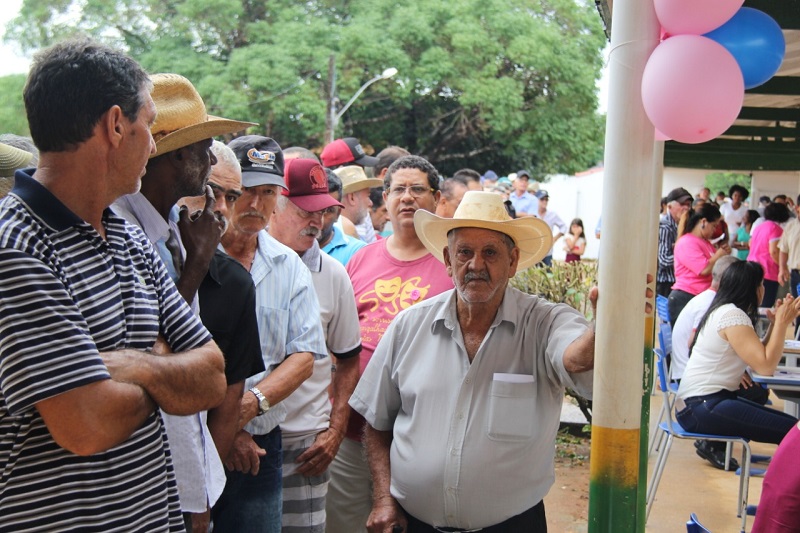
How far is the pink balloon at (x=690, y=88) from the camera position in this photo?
2760 mm

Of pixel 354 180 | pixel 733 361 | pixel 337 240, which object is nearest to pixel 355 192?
pixel 354 180

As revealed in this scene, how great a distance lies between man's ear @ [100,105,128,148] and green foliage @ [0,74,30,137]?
24.8 m

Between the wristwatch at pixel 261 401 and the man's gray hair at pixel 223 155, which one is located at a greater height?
the man's gray hair at pixel 223 155

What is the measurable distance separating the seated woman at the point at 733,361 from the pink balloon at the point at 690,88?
3.22 m

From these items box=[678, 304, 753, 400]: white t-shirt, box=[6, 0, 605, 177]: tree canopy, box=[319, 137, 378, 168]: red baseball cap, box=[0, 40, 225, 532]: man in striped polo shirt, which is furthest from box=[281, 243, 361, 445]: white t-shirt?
box=[6, 0, 605, 177]: tree canopy

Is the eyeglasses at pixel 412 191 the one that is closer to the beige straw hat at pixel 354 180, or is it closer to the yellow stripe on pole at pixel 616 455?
the beige straw hat at pixel 354 180

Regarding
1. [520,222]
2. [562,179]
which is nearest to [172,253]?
[520,222]

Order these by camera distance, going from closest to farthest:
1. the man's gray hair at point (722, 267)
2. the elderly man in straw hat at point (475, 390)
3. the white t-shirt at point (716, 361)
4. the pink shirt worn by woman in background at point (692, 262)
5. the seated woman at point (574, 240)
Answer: the elderly man in straw hat at point (475, 390) < the white t-shirt at point (716, 361) < the man's gray hair at point (722, 267) < the pink shirt worn by woman in background at point (692, 262) < the seated woman at point (574, 240)

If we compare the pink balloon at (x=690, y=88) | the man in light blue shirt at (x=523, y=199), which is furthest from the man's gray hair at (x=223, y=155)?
the man in light blue shirt at (x=523, y=199)

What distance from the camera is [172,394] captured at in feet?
6.57

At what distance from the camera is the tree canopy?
1078 inches

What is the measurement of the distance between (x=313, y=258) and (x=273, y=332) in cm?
72

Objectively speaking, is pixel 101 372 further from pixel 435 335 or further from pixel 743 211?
pixel 743 211

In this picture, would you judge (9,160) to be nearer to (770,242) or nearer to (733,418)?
(733,418)
